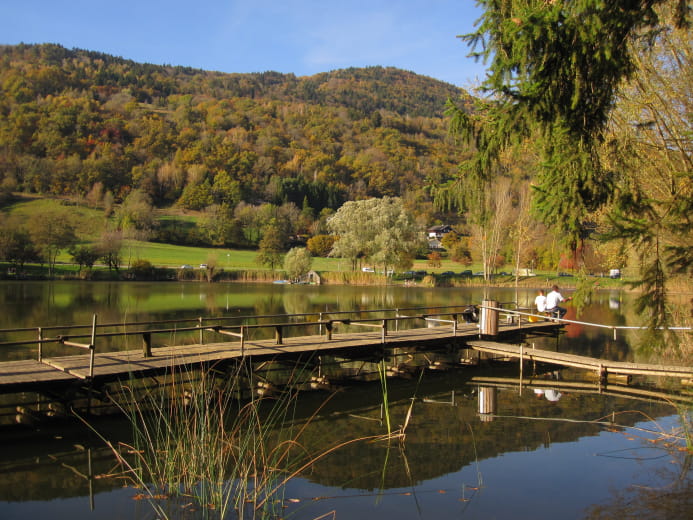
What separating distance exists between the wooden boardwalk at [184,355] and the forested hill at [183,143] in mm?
79147

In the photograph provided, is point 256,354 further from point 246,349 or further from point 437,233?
point 437,233

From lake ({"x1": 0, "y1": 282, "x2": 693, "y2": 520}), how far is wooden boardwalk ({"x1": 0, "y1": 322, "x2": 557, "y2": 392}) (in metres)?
0.98

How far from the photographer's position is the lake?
→ 25.2 ft

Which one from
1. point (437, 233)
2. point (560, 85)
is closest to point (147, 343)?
point (560, 85)

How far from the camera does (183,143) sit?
144250 millimetres

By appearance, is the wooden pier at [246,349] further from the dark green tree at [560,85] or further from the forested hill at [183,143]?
the forested hill at [183,143]

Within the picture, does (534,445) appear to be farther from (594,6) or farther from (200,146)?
(200,146)

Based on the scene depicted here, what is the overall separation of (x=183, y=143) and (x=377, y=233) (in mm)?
93273

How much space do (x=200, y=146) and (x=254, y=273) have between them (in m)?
82.9

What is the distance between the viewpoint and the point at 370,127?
184000mm

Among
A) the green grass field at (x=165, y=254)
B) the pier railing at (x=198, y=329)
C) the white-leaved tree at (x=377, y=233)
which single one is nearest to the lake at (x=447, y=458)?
the pier railing at (x=198, y=329)

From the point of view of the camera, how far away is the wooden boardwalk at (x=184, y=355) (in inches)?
432

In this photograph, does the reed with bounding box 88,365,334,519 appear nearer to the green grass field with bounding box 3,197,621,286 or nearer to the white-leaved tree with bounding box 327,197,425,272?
the white-leaved tree with bounding box 327,197,425,272

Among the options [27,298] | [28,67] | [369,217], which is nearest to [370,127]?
[28,67]
